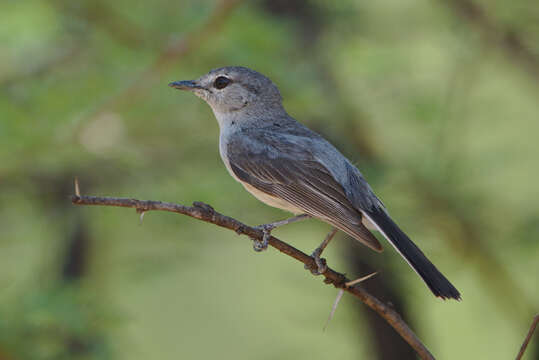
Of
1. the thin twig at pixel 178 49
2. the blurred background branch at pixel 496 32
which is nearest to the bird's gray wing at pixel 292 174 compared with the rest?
the thin twig at pixel 178 49

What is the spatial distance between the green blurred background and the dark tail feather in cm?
135

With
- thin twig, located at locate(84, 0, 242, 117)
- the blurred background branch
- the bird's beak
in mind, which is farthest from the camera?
the blurred background branch

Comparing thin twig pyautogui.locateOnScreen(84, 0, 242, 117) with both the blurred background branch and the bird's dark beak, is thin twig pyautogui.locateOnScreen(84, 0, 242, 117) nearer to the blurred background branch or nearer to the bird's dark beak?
the bird's dark beak

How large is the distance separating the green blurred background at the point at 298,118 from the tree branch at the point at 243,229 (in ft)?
8.31

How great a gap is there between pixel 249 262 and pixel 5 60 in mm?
3830

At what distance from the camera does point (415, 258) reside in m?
2.91

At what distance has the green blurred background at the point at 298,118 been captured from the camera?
16.3 feet

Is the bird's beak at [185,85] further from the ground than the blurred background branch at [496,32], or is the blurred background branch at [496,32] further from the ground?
the blurred background branch at [496,32]

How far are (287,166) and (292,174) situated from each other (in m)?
0.09

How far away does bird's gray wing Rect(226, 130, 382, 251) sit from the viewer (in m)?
3.23

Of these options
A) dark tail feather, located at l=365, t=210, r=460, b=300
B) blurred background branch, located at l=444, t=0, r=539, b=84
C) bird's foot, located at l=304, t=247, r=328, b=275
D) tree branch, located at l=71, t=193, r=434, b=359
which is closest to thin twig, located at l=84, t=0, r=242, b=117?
dark tail feather, located at l=365, t=210, r=460, b=300

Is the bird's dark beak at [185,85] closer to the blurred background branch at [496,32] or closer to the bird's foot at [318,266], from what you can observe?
the bird's foot at [318,266]

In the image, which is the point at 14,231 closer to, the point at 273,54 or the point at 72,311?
the point at 72,311

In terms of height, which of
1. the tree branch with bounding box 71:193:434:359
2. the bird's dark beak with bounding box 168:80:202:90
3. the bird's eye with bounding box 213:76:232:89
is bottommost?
the tree branch with bounding box 71:193:434:359
